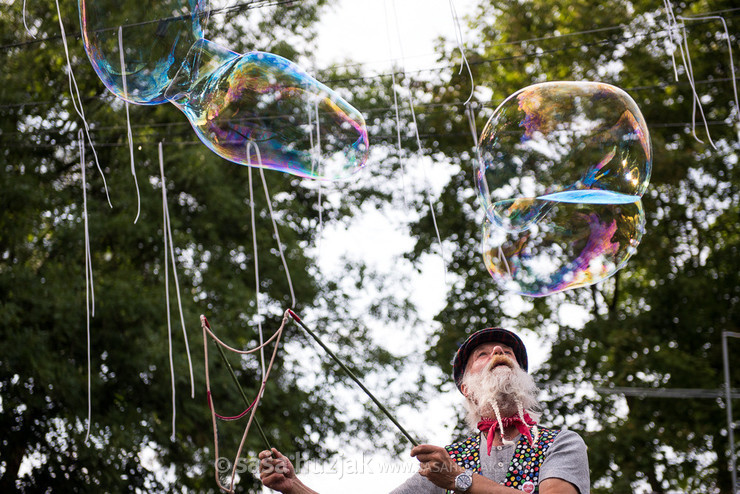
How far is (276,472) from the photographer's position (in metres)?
2.54

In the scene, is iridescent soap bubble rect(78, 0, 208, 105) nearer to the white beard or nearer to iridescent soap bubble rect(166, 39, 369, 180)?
iridescent soap bubble rect(166, 39, 369, 180)

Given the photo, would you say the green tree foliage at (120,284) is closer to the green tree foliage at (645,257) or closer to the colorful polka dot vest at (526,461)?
the green tree foliage at (645,257)

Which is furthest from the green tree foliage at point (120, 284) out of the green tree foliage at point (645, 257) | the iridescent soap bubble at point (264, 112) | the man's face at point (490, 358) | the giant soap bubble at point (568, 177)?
the man's face at point (490, 358)

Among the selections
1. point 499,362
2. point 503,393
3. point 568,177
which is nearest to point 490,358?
point 499,362

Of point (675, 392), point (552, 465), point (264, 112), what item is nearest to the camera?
point (552, 465)

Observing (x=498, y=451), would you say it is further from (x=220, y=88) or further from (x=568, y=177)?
(x=220, y=88)

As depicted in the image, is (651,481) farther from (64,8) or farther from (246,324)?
(64,8)

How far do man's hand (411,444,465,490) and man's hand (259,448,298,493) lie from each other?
487mm

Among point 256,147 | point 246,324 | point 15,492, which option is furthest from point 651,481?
point 256,147

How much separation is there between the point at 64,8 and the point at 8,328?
375cm

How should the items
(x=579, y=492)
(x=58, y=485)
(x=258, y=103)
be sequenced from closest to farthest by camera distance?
(x=579, y=492)
(x=258, y=103)
(x=58, y=485)

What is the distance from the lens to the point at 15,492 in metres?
9.74

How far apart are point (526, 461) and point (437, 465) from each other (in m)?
0.41

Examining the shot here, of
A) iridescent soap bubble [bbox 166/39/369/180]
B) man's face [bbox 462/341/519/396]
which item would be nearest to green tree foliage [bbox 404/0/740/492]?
iridescent soap bubble [bbox 166/39/369/180]
